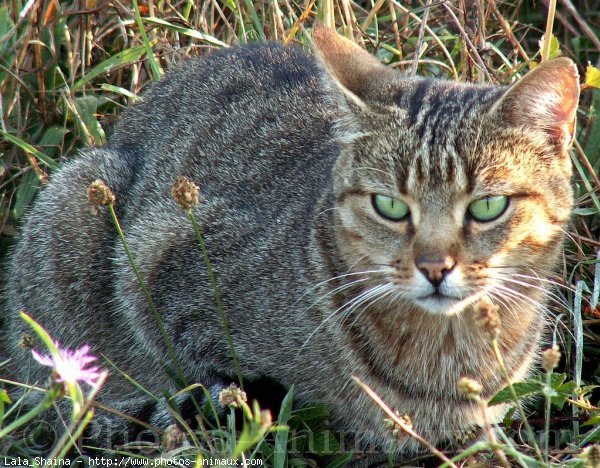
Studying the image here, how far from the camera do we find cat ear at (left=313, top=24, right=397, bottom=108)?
2.79 m

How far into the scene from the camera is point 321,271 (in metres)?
3.00

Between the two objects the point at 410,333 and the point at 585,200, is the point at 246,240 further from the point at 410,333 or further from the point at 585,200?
the point at 585,200

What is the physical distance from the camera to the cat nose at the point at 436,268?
2469mm

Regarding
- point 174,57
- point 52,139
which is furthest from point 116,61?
point 52,139

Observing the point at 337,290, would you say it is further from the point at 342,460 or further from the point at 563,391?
the point at 563,391

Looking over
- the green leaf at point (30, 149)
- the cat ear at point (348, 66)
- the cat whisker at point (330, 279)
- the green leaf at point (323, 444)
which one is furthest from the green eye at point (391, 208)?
the green leaf at point (30, 149)

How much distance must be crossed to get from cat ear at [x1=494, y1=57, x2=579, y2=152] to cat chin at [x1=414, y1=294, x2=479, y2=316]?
530mm

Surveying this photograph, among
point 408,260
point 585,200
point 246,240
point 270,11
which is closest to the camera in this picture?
point 408,260

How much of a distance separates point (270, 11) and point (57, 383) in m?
2.88

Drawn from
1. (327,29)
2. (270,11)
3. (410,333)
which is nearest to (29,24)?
(270,11)

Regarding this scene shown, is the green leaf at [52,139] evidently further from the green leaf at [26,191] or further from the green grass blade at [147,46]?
the green grass blade at [147,46]

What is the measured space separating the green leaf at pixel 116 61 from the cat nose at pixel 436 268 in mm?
2184

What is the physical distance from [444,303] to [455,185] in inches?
12.8

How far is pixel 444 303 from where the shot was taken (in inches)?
101
